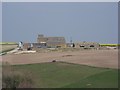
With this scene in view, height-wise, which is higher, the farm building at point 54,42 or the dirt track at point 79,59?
the farm building at point 54,42

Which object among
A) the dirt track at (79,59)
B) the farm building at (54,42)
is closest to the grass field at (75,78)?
the dirt track at (79,59)

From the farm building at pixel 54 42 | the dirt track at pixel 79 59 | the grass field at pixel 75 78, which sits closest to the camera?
the grass field at pixel 75 78

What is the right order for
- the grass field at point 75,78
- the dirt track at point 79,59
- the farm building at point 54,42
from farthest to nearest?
the farm building at point 54,42 → the dirt track at point 79,59 → the grass field at point 75,78

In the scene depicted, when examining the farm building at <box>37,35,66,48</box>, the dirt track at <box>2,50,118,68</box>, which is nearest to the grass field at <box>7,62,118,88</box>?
the dirt track at <box>2,50,118,68</box>

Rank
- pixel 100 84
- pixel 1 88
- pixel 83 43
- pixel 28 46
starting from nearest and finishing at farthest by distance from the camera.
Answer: pixel 1 88 → pixel 100 84 → pixel 28 46 → pixel 83 43

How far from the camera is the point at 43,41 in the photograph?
404 ft

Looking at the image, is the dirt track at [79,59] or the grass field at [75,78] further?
the dirt track at [79,59]

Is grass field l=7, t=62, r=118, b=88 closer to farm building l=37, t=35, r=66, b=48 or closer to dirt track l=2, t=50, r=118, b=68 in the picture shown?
dirt track l=2, t=50, r=118, b=68

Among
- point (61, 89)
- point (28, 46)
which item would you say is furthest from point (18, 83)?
point (28, 46)

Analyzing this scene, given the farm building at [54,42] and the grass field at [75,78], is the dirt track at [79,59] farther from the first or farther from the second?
the farm building at [54,42]

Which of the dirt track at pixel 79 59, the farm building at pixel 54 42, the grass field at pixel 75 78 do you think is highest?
the farm building at pixel 54 42

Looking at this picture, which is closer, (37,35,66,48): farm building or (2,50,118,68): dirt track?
(2,50,118,68): dirt track

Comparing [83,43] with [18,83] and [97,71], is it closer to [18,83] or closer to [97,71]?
[97,71]

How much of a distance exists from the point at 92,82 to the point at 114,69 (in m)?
8.85
